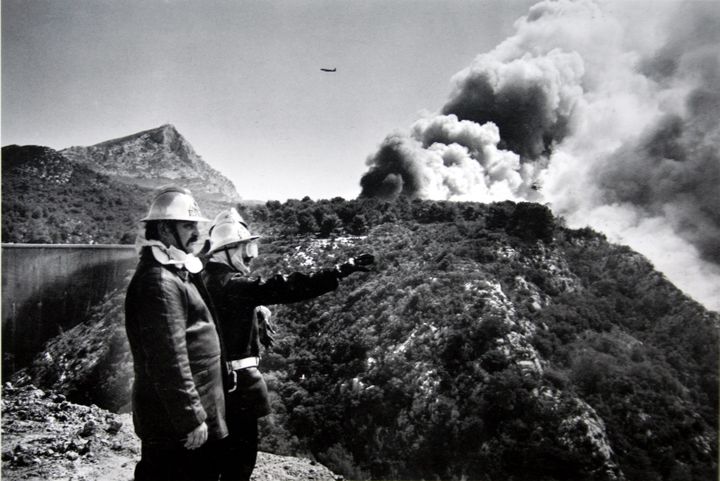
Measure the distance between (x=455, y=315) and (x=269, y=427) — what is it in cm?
495

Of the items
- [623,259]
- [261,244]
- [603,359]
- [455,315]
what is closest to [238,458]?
[455,315]

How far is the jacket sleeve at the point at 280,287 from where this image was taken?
322 cm

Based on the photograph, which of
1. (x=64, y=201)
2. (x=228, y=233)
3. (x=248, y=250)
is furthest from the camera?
(x=64, y=201)

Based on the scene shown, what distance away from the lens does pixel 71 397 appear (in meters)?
11.1

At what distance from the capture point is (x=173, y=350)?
2.31m

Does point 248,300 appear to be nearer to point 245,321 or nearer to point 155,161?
point 245,321

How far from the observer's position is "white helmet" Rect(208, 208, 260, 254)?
136 inches

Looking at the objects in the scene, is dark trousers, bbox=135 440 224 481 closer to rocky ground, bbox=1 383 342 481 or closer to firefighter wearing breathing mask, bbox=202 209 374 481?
firefighter wearing breathing mask, bbox=202 209 374 481

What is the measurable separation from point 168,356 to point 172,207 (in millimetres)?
935

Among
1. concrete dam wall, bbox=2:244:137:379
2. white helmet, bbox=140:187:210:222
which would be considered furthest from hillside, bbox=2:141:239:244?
white helmet, bbox=140:187:210:222

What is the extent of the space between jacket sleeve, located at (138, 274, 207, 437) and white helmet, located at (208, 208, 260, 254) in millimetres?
1048

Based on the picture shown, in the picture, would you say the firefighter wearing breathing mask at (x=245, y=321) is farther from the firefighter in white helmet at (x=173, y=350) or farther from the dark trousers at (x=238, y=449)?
the firefighter in white helmet at (x=173, y=350)

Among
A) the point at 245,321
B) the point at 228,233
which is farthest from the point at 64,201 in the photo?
the point at 245,321

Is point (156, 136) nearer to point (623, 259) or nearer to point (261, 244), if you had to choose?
point (261, 244)
